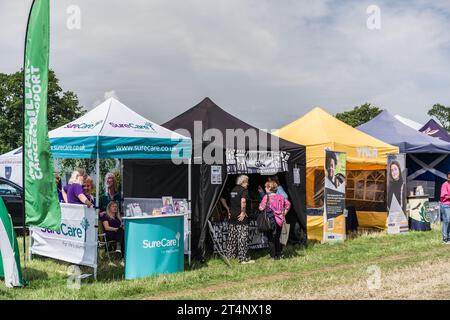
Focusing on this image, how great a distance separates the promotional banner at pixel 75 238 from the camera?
8.01m

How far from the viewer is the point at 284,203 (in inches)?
394

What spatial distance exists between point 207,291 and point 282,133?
8.03m

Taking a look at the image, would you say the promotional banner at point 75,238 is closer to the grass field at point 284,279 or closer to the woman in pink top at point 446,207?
the grass field at point 284,279

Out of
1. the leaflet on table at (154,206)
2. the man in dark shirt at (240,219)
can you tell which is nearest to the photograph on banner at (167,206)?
the leaflet on table at (154,206)

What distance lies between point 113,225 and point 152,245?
2.03m

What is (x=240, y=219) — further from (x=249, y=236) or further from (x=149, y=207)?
(x=149, y=207)

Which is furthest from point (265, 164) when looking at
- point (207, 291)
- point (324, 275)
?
point (207, 291)

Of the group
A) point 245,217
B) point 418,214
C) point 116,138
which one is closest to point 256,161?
point 245,217

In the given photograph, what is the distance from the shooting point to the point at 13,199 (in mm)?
13375

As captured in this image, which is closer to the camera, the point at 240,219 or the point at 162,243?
the point at 162,243

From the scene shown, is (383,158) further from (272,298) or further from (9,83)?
(9,83)

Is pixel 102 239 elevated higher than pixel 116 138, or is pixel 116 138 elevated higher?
pixel 116 138

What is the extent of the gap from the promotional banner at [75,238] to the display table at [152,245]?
0.51m

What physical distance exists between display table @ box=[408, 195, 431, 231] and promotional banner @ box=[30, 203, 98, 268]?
9.81 meters
